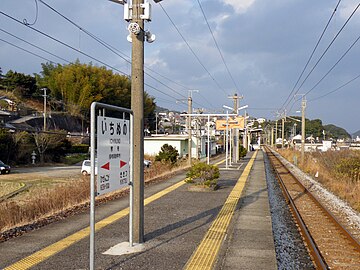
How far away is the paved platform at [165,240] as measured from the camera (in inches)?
231

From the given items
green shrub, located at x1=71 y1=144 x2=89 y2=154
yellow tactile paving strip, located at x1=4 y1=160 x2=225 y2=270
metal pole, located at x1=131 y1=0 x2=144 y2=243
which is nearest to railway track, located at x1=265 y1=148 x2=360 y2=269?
metal pole, located at x1=131 y1=0 x2=144 y2=243

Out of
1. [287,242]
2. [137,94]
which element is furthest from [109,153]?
[287,242]

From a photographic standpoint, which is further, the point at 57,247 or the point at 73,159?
the point at 73,159

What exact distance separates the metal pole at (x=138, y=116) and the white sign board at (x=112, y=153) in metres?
0.51

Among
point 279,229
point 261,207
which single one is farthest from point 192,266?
point 261,207

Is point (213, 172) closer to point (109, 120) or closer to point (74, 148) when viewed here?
point (109, 120)

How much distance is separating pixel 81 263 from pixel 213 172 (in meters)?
9.12

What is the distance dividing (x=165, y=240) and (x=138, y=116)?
2290 millimetres

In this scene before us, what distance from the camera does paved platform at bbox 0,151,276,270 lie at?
5867 mm

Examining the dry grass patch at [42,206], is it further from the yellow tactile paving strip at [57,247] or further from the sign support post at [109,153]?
the sign support post at [109,153]

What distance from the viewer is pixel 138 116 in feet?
21.9

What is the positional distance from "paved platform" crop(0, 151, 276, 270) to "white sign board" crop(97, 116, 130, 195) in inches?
47.0

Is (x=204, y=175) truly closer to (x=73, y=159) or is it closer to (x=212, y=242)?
(x=212, y=242)

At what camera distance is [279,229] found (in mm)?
9922
